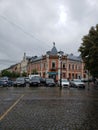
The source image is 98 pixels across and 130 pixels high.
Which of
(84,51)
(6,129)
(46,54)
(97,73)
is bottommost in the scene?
(6,129)

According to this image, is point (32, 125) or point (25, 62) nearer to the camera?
point (32, 125)

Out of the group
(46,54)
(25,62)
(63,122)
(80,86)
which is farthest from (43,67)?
(63,122)

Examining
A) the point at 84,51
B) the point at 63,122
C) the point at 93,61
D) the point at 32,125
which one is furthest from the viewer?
the point at 84,51

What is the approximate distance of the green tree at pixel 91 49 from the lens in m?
49.9

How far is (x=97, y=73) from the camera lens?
54.9 meters

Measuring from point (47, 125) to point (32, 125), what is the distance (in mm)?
567

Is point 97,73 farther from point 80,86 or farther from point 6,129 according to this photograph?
point 6,129

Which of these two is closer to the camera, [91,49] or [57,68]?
[91,49]

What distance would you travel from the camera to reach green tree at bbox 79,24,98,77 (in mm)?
49875

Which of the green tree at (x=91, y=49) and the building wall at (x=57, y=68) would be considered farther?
the building wall at (x=57, y=68)

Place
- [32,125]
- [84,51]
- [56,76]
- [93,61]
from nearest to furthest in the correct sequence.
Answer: [32,125] → [93,61] → [84,51] → [56,76]

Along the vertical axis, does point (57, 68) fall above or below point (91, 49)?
above

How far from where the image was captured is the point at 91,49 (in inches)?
1978

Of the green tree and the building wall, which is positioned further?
the building wall
